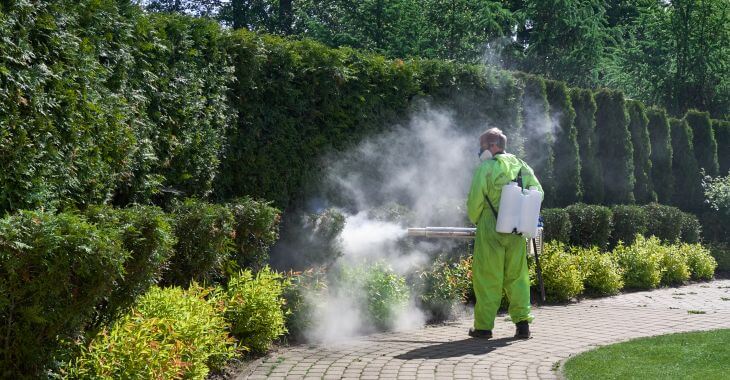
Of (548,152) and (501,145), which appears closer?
(501,145)

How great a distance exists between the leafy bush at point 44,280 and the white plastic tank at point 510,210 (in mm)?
4180

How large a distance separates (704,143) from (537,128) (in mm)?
8070

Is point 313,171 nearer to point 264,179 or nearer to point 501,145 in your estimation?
point 264,179

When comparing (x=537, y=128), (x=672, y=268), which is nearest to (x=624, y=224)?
(x=672, y=268)

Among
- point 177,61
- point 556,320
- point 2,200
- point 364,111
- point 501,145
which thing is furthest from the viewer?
point 364,111

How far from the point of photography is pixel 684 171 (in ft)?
62.4

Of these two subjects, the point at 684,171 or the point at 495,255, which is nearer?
the point at 495,255

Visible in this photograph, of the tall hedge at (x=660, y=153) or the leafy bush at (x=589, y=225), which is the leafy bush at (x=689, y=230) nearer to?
the tall hedge at (x=660, y=153)

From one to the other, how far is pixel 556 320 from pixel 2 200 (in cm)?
607

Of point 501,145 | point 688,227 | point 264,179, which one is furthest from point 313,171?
point 688,227

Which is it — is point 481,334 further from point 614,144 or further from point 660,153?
point 660,153

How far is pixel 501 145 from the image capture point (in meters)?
8.55

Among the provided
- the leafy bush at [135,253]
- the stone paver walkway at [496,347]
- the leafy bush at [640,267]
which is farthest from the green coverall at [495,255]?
the leafy bush at [640,267]

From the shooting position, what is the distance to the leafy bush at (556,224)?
12.3m
